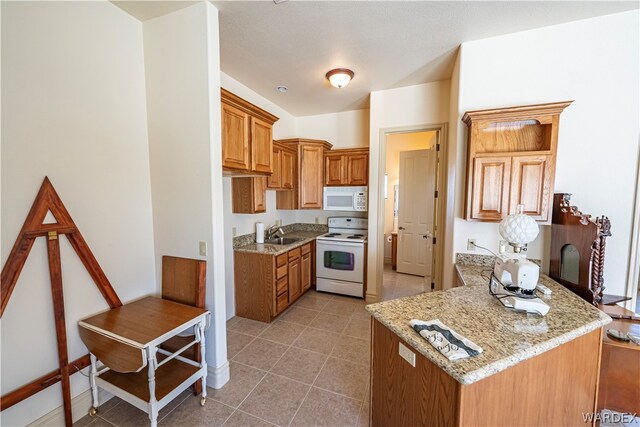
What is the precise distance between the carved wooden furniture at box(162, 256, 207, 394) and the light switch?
1.44 meters

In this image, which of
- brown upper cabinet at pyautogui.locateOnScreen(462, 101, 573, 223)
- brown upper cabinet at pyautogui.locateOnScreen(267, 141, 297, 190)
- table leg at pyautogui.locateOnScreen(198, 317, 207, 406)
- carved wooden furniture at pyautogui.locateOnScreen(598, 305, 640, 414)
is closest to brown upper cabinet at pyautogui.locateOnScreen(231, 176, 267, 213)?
brown upper cabinet at pyautogui.locateOnScreen(267, 141, 297, 190)

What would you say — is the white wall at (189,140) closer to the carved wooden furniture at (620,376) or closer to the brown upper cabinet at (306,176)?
the brown upper cabinet at (306,176)

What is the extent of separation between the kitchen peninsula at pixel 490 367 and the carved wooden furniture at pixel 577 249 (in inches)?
8.7

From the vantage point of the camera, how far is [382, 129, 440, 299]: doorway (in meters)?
4.38

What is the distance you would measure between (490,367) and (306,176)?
3.28 m

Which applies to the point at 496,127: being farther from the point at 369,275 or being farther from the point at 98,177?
the point at 98,177

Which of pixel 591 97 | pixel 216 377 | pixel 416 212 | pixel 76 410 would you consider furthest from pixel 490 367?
pixel 416 212

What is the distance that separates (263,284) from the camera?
2.98 meters

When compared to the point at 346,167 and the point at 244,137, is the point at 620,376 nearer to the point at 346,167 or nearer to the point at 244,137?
the point at 244,137

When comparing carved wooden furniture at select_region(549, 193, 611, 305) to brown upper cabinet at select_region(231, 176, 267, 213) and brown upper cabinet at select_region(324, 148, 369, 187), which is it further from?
brown upper cabinet at select_region(231, 176, 267, 213)

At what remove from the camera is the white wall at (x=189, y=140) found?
1853 millimetres

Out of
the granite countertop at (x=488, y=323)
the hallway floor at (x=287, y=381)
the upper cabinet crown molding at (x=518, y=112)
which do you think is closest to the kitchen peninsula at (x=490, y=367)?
the granite countertop at (x=488, y=323)

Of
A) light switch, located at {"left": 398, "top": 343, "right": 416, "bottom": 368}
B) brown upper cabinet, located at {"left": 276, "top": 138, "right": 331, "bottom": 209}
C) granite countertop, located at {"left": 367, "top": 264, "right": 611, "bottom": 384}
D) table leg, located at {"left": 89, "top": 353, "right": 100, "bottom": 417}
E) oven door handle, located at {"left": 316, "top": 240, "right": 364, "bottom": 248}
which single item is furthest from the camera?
brown upper cabinet, located at {"left": 276, "top": 138, "right": 331, "bottom": 209}

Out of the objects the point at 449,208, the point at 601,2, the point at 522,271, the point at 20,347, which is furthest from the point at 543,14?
the point at 20,347
